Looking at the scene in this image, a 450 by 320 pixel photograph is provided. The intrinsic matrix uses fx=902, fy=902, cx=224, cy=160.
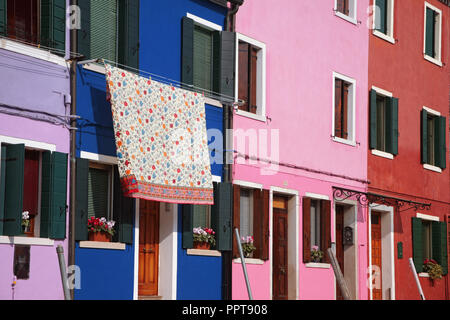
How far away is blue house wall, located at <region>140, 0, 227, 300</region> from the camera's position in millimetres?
15836

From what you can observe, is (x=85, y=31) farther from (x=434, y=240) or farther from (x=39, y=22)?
(x=434, y=240)

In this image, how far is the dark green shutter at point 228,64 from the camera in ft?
57.0

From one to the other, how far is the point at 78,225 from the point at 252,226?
5285 mm

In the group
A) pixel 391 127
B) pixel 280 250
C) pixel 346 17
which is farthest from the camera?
pixel 391 127

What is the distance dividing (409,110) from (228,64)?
8521 mm

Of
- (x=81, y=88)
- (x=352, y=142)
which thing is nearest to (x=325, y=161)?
(x=352, y=142)

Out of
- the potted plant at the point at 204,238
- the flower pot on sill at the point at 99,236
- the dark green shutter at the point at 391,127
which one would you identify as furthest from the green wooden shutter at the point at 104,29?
the dark green shutter at the point at 391,127

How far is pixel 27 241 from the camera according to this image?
13.0 m

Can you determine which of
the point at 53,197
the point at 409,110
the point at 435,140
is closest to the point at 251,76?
the point at 53,197

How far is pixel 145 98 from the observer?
15.0 metres

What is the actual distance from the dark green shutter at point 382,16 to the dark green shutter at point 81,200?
37.9 ft

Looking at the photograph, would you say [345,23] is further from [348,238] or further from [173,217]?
[173,217]

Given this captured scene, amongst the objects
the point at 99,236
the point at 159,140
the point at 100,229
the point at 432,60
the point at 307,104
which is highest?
the point at 432,60

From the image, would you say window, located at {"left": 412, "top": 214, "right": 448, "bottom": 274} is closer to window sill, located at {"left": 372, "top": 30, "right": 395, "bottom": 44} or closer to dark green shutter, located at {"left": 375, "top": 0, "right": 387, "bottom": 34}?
window sill, located at {"left": 372, "top": 30, "right": 395, "bottom": 44}
